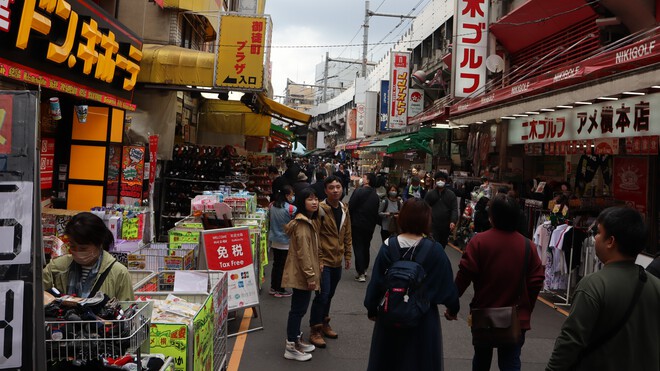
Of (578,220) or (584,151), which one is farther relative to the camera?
(584,151)

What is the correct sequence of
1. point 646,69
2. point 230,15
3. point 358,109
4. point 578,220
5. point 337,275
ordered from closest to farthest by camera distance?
point 337,275, point 646,69, point 578,220, point 230,15, point 358,109

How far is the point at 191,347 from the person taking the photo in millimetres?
3635

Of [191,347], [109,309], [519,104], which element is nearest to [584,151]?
[519,104]

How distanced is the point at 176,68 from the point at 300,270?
850 centimetres

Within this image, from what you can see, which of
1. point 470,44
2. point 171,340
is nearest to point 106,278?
point 171,340

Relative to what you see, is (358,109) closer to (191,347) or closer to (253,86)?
(253,86)

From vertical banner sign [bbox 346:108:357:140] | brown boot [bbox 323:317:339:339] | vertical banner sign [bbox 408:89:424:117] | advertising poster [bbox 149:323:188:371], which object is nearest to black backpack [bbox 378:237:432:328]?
advertising poster [bbox 149:323:188:371]

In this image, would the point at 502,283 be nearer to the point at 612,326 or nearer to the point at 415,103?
the point at 612,326

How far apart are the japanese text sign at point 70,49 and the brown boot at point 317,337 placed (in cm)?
483

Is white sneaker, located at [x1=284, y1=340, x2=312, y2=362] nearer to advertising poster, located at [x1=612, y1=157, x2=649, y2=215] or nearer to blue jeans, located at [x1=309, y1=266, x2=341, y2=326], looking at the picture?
blue jeans, located at [x1=309, y1=266, x2=341, y2=326]

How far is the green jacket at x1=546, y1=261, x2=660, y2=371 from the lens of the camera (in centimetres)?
279

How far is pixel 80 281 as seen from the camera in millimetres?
3656

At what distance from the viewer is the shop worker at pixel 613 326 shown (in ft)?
9.16

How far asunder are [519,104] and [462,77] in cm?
563
